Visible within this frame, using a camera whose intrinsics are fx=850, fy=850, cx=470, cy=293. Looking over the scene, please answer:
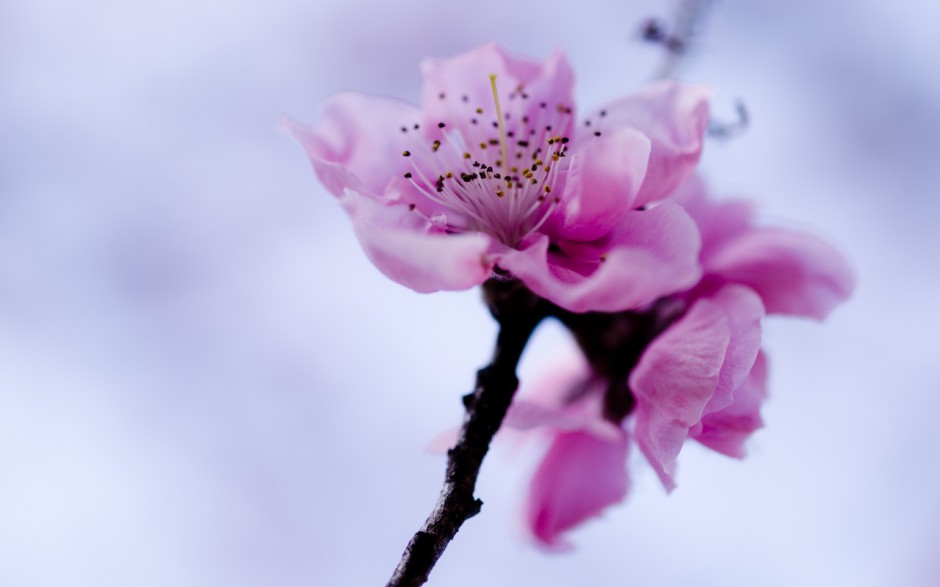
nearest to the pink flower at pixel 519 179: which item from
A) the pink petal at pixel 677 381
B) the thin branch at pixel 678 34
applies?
the pink petal at pixel 677 381

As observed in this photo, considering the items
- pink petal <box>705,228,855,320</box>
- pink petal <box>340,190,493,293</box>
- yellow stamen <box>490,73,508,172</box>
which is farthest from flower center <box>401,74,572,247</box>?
pink petal <box>705,228,855,320</box>

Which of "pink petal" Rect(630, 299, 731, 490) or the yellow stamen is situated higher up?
the yellow stamen

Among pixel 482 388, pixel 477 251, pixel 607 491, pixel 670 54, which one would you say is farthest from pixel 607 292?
pixel 670 54

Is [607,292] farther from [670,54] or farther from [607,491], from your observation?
[670,54]

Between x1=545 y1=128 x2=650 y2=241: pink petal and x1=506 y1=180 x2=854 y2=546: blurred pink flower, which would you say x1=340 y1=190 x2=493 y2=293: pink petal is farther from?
x1=506 y1=180 x2=854 y2=546: blurred pink flower

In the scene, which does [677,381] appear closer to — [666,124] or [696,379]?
[696,379]

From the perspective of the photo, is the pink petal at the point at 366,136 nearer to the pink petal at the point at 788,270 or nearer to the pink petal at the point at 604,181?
the pink petal at the point at 604,181
